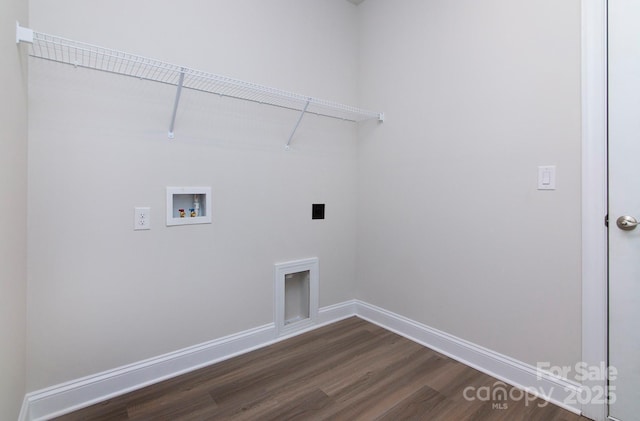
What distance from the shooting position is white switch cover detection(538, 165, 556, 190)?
1582mm

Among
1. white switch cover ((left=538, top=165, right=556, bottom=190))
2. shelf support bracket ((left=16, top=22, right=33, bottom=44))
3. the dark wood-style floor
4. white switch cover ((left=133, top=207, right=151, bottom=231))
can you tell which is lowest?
the dark wood-style floor

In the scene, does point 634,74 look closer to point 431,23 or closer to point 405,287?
point 431,23

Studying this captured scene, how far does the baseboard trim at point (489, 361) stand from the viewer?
156 centimetres

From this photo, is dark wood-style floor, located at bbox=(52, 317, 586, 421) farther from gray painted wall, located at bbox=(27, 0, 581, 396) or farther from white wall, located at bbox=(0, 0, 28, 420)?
white wall, located at bbox=(0, 0, 28, 420)

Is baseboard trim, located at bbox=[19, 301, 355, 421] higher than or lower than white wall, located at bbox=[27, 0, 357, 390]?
lower

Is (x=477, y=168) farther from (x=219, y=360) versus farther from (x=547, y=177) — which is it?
(x=219, y=360)

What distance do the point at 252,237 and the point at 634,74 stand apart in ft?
7.14

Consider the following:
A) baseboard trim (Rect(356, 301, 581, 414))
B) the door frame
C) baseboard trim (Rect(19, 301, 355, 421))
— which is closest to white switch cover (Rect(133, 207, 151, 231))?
baseboard trim (Rect(19, 301, 355, 421))

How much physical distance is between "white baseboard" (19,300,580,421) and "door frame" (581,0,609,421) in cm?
23

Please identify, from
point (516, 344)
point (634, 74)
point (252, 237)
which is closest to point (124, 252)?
point (252, 237)

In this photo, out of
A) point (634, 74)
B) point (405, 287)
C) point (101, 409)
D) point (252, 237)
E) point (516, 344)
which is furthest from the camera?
point (405, 287)

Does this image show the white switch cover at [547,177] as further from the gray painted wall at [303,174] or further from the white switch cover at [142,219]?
the white switch cover at [142,219]

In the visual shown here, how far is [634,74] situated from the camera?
4.41ft

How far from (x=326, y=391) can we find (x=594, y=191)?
171 cm
